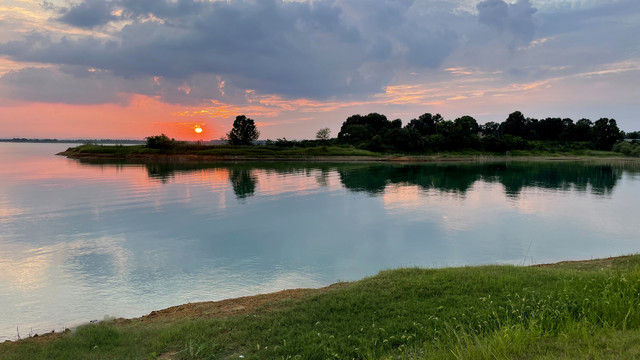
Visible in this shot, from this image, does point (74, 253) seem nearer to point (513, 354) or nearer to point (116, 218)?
point (116, 218)

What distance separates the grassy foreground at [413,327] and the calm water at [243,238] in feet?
17.5

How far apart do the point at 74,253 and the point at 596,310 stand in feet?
A: 75.5

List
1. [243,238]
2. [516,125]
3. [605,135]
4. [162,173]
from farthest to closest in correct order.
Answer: [516,125], [605,135], [162,173], [243,238]

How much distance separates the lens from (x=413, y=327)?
26.0ft

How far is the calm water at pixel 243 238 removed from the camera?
15.2 metres

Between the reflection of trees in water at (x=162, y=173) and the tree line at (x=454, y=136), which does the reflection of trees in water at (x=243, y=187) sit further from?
the tree line at (x=454, y=136)

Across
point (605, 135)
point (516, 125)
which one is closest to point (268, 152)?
point (516, 125)

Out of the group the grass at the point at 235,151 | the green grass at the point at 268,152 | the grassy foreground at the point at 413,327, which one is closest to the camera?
the grassy foreground at the point at 413,327

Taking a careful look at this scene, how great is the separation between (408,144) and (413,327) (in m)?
128

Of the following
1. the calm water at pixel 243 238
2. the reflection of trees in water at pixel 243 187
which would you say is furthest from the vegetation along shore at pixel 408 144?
the calm water at pixel 243 238

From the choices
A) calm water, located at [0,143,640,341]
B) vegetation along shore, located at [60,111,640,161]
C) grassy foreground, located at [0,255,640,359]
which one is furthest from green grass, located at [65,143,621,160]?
grassy foreground, located at [0,255,640,359]

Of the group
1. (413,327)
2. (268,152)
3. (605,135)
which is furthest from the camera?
(605,135)

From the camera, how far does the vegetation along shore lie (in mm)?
119500

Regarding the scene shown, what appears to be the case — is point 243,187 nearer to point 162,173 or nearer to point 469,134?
point 162,173
